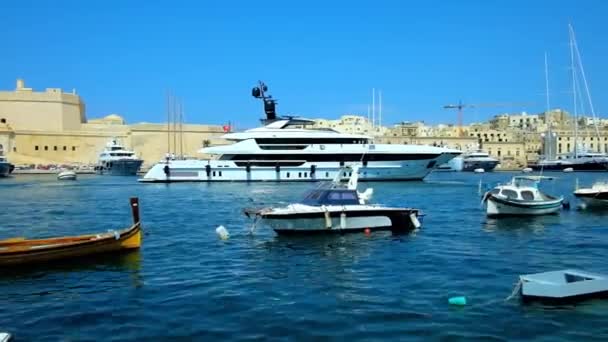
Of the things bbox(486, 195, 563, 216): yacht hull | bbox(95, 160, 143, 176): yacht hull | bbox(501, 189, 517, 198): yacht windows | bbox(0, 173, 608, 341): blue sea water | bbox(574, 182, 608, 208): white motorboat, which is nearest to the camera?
bbox(0, 173, 608, 341): blue sea water

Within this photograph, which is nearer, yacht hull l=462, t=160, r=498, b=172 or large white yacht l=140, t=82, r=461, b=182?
large white yacht l=140, t=82, r=461, b=182

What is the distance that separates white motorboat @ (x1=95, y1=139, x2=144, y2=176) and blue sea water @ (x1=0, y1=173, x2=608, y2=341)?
6454 centimetres

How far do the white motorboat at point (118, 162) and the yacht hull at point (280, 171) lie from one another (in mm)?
27117

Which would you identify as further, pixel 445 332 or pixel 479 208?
pixel 479 208

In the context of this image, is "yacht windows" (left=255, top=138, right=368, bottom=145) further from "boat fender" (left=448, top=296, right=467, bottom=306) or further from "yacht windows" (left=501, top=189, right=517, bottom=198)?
"boat fender" (left=448, top=296, right=467, bottom=306)

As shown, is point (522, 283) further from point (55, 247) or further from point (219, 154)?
point (219, 154)

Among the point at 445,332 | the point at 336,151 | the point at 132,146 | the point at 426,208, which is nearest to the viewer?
the point at 445,332

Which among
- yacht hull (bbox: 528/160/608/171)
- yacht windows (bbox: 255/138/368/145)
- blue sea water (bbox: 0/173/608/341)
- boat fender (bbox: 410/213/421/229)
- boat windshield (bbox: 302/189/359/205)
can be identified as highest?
yacht windows (bbox: 255/138/368/145)

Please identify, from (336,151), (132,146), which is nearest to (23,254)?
(336,151)

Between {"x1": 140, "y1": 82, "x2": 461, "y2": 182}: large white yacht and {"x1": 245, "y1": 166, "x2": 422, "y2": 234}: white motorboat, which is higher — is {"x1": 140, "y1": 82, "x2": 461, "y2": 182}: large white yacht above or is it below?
above

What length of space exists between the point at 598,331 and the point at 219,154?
5478cm

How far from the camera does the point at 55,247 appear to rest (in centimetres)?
1662

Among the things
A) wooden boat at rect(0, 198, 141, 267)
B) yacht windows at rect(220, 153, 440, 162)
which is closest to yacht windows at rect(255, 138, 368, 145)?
yacht windows at rect(220, 153, 440, 162)

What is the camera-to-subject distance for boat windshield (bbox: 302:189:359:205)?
22297 millimetres
